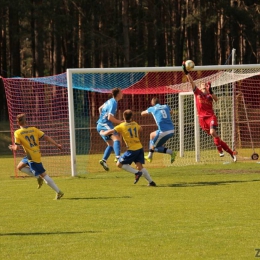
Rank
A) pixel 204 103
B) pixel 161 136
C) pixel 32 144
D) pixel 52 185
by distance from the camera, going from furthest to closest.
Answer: pixel 161 136
pixel 204 103
pixel 32 144
pixel 52 185

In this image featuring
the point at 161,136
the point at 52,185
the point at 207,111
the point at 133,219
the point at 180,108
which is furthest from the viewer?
the point at 180,108

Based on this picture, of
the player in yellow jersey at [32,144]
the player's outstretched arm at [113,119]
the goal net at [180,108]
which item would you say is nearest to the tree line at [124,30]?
the goal net at [180,108]

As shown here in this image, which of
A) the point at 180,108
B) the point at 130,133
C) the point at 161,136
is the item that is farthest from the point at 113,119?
the point at 180,108

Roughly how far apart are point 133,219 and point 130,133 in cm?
409

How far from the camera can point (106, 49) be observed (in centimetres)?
4691

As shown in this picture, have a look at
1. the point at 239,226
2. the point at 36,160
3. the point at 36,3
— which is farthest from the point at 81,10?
the point at 239,226

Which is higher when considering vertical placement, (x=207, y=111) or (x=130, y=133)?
(x=207, y=111)

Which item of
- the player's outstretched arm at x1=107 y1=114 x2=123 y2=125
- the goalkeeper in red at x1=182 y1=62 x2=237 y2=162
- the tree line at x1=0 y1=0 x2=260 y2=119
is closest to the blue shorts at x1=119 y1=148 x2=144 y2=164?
the player's outstretched arm at x1=107 y1=114 x2=123 y2=125

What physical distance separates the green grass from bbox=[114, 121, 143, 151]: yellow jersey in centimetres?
86

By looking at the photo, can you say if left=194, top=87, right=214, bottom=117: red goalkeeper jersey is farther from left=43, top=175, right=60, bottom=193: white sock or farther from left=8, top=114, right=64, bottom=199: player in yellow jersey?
left=43, top=175, right=60, bottom=193: white sock

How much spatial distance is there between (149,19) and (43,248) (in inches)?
1837

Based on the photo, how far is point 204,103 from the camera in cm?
1842

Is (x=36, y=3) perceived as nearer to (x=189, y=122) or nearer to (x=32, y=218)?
(x=189, y=122)

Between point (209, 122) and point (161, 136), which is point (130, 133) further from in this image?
point (209, 122)
